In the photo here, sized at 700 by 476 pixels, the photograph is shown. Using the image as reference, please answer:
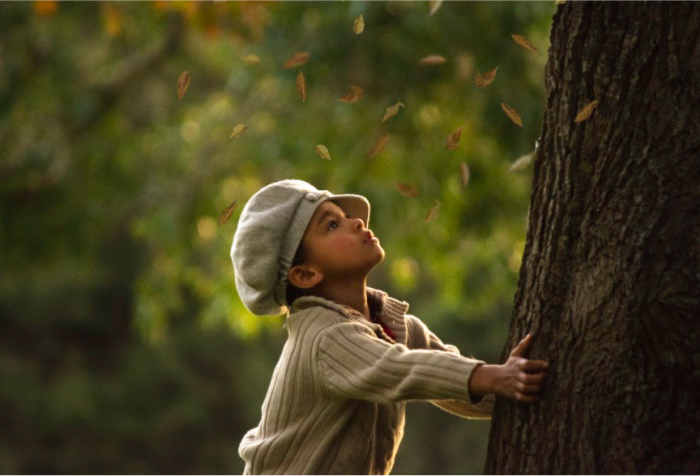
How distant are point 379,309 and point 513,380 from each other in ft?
2.14

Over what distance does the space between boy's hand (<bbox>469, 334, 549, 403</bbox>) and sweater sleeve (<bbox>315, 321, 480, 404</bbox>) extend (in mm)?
31

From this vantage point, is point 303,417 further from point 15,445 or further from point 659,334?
point 15,445

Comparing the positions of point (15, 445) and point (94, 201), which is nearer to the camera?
point (94, 201)

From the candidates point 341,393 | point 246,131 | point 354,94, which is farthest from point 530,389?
point 246,131

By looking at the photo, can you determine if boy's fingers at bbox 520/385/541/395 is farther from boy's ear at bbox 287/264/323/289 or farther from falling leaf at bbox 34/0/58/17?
falling leaf at bbox 34/0/58/17

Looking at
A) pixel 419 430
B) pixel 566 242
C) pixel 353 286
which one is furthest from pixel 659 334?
pixel 419 430

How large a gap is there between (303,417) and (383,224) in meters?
5.24

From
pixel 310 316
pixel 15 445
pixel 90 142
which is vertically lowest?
pixel 15 445

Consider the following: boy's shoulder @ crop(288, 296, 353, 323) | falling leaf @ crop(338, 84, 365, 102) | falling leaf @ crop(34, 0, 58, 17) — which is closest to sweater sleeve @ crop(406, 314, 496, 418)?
boy's shoulder @ crop(288, 296, 353, 323)

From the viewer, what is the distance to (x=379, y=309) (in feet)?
10.8

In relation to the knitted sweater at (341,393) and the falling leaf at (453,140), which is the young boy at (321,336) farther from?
the falling leaf at (453,140)

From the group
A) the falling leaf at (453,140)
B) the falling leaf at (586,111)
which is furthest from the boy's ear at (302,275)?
the falling leaf at (586,111)

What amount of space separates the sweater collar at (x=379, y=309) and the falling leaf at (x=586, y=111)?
823 millimetres

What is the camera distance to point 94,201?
9.99 m
